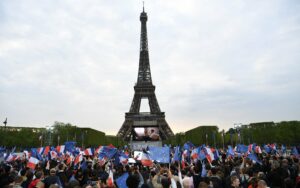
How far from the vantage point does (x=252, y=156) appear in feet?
35.2

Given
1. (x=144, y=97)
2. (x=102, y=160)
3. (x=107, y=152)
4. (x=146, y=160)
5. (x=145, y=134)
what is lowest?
(x=102, y=160)

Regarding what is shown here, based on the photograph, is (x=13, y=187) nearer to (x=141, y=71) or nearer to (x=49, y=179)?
(x=49, y=179)

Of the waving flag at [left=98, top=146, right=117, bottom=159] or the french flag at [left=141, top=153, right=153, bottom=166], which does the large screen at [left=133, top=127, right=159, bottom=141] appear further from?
the french flag at [left=141, top=153, right=153, bottom=166]

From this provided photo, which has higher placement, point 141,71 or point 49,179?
point 141,71

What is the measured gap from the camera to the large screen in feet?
239

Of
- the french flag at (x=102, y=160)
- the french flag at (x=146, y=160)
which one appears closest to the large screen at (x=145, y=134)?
the french flag at (x=102, y=160)

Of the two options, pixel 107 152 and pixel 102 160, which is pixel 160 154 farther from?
pixel 102 160

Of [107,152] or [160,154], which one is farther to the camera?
[107,152]

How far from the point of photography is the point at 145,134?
72938mm

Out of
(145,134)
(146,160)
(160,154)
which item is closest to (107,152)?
(146,160)

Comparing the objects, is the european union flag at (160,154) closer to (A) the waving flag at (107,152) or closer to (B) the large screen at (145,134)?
(A) the waving flag at (107,152)

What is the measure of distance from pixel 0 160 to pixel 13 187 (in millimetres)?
7799

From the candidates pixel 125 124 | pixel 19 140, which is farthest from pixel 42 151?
pixel 125 124

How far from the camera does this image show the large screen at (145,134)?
239 ft
